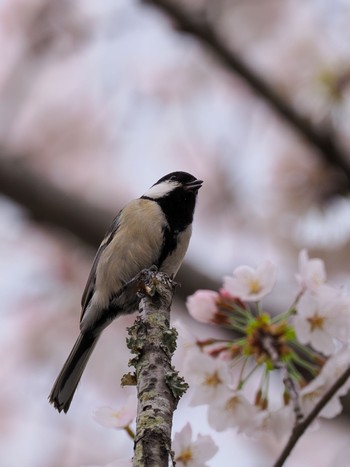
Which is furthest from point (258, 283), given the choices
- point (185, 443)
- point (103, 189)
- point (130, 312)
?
point (103, 189)

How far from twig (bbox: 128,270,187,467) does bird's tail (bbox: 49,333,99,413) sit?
3.32ft

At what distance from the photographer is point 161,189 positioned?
12.7 ft

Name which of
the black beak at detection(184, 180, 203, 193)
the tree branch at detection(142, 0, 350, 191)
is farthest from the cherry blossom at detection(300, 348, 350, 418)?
the tree branch at detection(142, 0, 350, 191)

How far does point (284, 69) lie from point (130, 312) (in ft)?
12.9

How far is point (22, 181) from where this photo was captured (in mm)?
3744

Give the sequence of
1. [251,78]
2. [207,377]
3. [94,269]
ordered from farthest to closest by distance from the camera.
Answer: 1. [251,78]
2. [94,269]
3. [207,377]

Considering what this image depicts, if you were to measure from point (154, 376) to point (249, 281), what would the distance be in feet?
2.39

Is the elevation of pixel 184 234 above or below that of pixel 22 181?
below

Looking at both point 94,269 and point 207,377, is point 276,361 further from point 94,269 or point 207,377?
point 94,269

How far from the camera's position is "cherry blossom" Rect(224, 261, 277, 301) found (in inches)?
90.5

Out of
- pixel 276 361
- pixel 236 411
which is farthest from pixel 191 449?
pixel 276 361

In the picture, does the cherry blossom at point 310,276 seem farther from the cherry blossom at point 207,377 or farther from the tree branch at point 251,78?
the tree branch at point 251,78

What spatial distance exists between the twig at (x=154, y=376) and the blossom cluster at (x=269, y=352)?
10.6 inches

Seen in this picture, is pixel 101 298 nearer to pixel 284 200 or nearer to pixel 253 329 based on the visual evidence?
pixel 253 329
